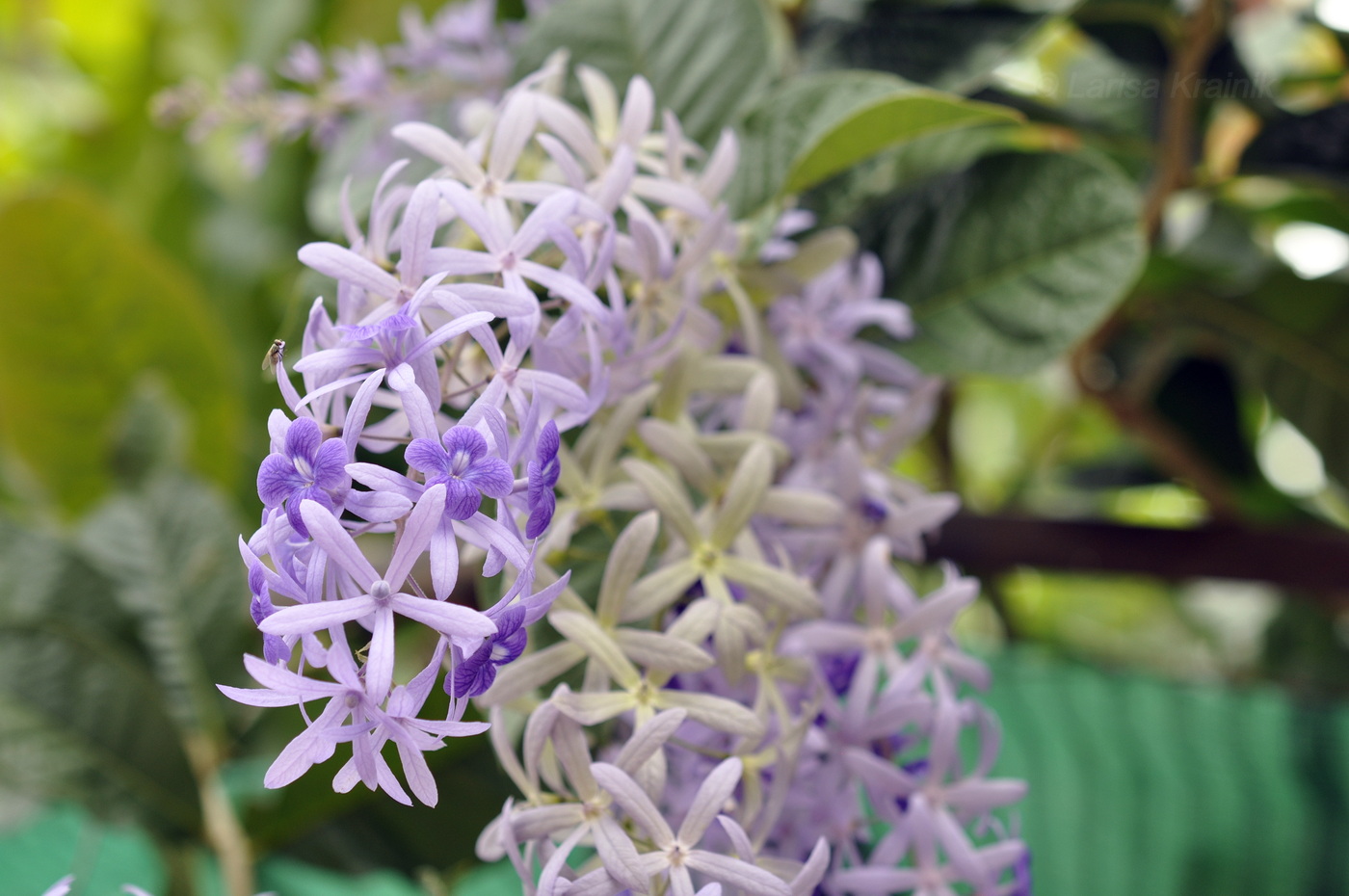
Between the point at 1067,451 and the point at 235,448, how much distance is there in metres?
0.78

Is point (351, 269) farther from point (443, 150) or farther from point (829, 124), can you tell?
point (829, 124)

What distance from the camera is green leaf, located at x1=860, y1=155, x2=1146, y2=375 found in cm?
36

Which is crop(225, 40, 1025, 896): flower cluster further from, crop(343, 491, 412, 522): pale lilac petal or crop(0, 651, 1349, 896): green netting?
crop(0, 651, 1349, 896): green netting

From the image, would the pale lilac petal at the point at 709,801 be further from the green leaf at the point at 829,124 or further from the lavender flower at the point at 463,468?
the green leaf at the point at 829,124

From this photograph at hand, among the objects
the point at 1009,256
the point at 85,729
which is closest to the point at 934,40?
the point at 1009,256

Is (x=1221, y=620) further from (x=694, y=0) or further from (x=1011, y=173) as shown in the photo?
(x=694, y=0)

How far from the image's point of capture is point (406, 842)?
1.34ft

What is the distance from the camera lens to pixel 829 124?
0.32 metres

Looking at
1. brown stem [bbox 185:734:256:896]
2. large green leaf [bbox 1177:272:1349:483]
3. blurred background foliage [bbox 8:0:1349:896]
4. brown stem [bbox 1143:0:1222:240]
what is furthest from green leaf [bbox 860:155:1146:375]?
brown stem [bbox 185:734:256:896]

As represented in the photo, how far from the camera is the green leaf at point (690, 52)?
0.36 meters

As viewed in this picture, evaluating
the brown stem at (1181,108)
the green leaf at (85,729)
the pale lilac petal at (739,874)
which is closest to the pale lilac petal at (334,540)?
the pale lilac petal at (739,874)

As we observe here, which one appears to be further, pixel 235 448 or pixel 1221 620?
pixel 1221 620

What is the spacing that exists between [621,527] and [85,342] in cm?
47

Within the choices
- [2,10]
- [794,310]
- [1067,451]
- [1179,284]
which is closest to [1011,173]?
[794,310]
